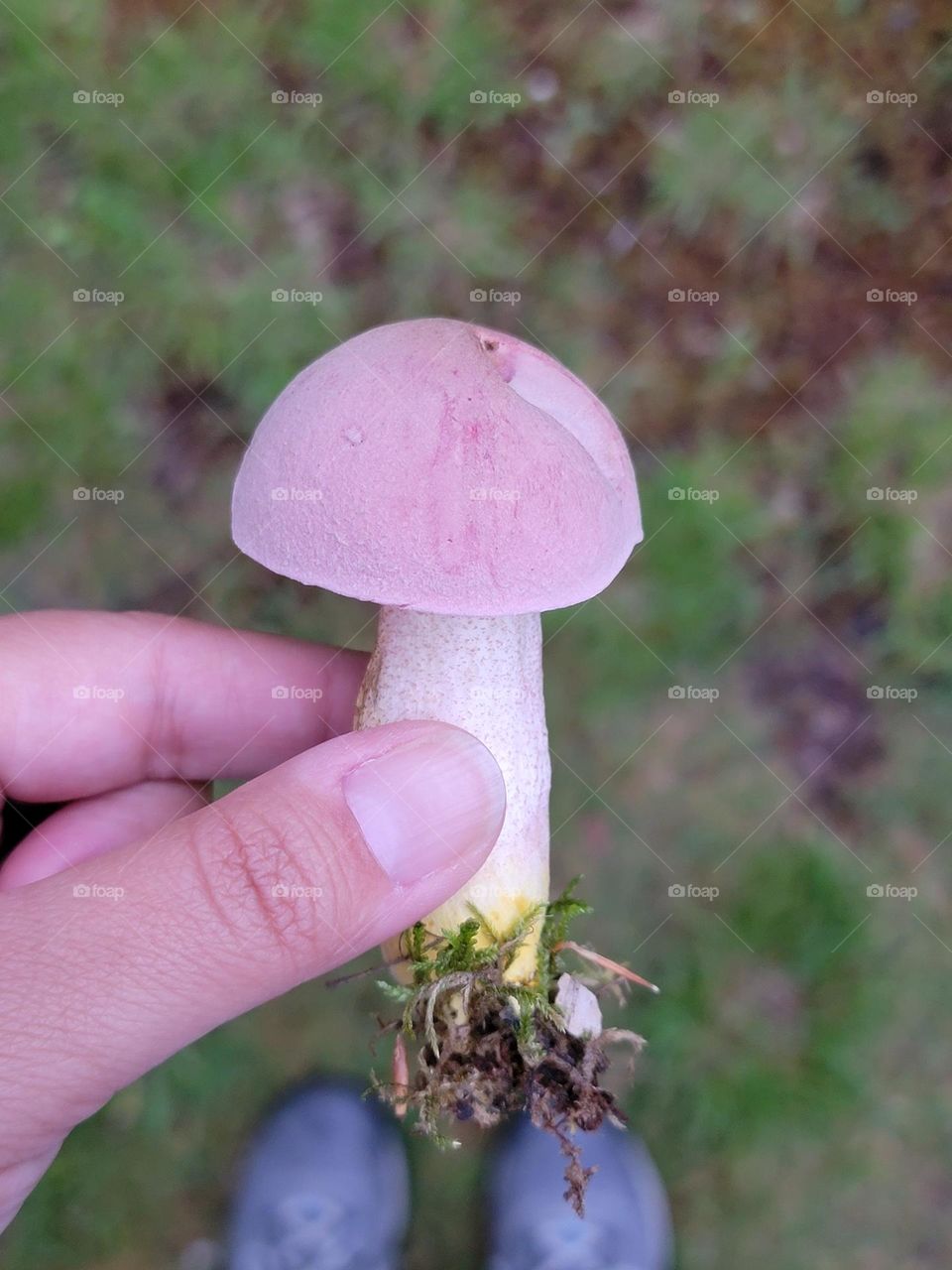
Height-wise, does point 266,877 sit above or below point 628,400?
below

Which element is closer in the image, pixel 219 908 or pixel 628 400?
pixel 219 908

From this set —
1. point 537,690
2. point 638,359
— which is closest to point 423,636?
point 537,690

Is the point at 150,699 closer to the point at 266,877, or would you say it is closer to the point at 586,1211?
the point at 266,877

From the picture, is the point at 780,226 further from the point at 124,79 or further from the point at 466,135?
the point at 124,79

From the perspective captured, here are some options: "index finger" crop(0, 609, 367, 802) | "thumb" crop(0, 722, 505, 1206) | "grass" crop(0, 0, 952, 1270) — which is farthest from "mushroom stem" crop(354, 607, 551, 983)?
"grass" crop(0, 0, 952, 1270)

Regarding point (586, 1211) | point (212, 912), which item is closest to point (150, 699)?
point (212, 912)

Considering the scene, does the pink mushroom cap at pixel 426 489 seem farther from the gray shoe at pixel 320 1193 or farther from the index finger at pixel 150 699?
the gray shoe at pixel 320 1193
